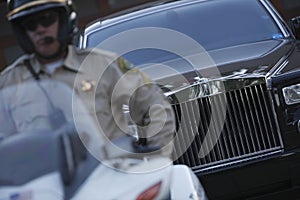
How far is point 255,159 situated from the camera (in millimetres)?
4797

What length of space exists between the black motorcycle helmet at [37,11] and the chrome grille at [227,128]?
5.98 feet

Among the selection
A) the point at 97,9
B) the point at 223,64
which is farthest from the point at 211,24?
the point at 97,9

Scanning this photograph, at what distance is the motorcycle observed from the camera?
2453mm

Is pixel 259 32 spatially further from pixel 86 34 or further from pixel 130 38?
pixel 86 34

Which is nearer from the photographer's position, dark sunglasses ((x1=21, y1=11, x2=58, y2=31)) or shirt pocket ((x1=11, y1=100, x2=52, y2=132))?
shirt pocket ((x1=11, y1=100, x2=52, y2=132))

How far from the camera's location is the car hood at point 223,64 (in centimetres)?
474

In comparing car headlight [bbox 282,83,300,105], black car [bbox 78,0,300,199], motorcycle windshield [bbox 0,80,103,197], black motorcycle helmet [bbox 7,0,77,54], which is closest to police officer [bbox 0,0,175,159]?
black motorcycle helmet [bbox 7,0,77,54]

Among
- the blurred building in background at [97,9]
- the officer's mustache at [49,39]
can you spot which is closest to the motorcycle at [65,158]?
the officer's mustache at [49,39]

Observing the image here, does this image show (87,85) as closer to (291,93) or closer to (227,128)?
(227,128)

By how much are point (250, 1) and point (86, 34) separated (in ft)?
4.83

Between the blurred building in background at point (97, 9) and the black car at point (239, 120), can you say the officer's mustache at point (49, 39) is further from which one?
the blurred building in background at point (97, 9)

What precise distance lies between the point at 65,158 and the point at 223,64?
2.56 m

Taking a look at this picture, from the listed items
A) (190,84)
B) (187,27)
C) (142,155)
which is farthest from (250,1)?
(142,155)

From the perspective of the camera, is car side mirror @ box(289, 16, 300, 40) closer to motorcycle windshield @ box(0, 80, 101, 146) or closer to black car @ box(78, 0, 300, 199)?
black car @ box(78, 0, 300, 199)
